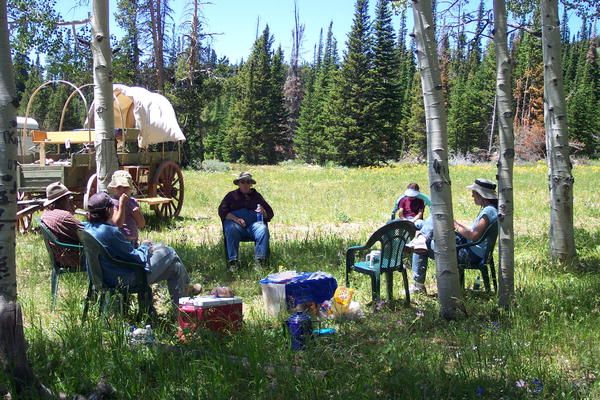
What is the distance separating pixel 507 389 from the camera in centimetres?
353

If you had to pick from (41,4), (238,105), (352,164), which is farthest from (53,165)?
(238,105)

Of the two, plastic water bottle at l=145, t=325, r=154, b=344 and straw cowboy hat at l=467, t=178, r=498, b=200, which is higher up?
straw cowboy hat at l=467, t=178, r=498, b=200

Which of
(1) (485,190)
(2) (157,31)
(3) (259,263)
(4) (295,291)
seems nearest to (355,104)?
(2) (157,31)

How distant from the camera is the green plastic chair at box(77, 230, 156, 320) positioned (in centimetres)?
475

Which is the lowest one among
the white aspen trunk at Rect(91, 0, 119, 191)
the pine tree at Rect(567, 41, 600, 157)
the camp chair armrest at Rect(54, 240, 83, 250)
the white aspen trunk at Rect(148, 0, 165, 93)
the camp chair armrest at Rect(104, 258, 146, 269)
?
the camp chair armrest at Rect(104, 258, 146, 269)

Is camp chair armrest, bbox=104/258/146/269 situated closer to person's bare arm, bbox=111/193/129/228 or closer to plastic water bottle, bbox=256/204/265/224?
person's bare arm, bbox=111/193/129/228

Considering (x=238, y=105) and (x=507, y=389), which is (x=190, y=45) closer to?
(x=238, y=105)

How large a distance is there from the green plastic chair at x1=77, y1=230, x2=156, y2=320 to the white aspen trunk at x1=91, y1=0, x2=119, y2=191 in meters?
2.81

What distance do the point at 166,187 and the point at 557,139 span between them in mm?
8064

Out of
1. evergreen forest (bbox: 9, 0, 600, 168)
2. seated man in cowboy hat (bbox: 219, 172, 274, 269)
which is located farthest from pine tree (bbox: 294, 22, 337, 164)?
seated man in cowboy hat (bbox: 219, 172, 274, 269)

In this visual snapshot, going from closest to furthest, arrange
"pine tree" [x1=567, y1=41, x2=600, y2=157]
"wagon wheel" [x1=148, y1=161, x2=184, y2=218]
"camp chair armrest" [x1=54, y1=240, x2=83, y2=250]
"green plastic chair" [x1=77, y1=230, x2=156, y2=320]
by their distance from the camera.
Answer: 1. "green plastic chair" [x1=77, y1=230, x2=156, y2=320]
2. "camp chair armrest" [x1=54, y1=240, x2=83, y2=250]
3. "wagon wheel" [x1=148, y1=161, x2=184, y2=218]
4. "pine tree" [x1=567, y1=41, x2=600, y2=157]

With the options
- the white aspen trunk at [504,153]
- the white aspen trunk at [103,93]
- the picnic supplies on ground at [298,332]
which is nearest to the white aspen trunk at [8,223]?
the picnic supplies on ground at [298,332]

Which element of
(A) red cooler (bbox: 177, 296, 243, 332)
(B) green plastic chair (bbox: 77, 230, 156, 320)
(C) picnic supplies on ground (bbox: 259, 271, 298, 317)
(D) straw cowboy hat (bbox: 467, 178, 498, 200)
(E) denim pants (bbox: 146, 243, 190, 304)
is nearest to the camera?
(A) red cooler (bbox: 177, 296, 243, 332)

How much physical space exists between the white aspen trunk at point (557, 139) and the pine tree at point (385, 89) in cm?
3747
